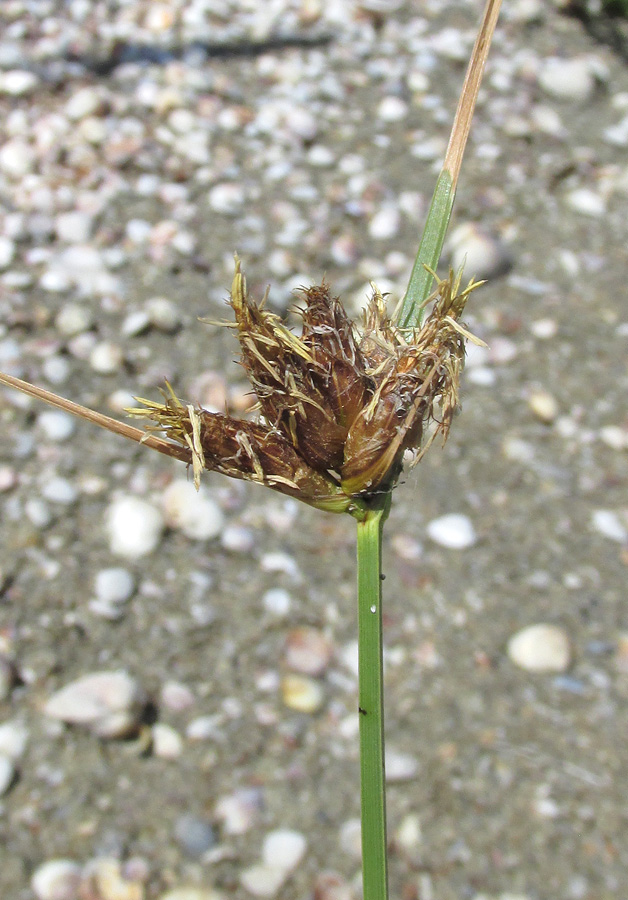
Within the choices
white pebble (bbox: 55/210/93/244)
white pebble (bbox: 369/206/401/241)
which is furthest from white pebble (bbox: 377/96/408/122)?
white pebble (bbox: 55/210/93/244)

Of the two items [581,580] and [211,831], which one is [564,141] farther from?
[211,831]

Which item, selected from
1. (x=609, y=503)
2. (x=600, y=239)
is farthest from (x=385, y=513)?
(x=600, y=239)

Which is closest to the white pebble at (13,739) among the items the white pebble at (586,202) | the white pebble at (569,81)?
the white pebble at (586,202)

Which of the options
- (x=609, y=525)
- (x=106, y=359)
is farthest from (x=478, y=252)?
(x=106, y=359)

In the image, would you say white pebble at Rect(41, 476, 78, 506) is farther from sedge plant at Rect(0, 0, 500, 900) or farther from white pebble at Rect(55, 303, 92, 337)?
sedge plant at Rect(0, 0, 500, 900)

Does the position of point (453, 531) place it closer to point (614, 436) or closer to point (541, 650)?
point (541, 650)

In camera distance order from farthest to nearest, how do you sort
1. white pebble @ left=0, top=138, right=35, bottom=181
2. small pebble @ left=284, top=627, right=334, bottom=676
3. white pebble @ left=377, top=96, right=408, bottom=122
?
white pebble @ left=377, top=96, right=408, bottom=122
white pebble @ left=0, top=138, right=35, bottom=181
small pebble @ left=284, top=627, right=334, bottom=676
